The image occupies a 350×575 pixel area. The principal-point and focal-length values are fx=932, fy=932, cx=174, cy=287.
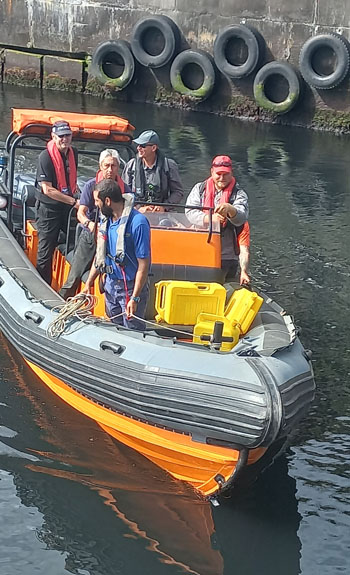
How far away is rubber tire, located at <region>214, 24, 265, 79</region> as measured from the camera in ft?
58.6

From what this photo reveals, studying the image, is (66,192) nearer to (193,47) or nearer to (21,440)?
(21,440)

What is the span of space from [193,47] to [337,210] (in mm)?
7741

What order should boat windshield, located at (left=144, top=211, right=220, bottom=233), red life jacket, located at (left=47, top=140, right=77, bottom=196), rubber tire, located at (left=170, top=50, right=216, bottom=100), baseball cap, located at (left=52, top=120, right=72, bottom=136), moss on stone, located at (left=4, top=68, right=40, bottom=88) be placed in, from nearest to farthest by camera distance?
boat windshield, located at (left=144, top=211, right=220, bottom=233) → baseball cap, located at (left=52, top=120, right=72, bottom=136) → red life jacket, located at (left=47, top=140, right=77, bottom=196) → rubber tire, located at (left=170, top=50, right=216, bottom=100) → moss on stone, located at (left=4, top=68, right=40, bottom=88)

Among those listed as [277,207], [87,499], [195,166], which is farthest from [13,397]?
[195,166]

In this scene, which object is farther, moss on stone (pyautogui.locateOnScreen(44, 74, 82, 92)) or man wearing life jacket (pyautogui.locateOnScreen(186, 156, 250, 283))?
moss on stone (pyautogui.locateOnScreen(44, 74, 82, 92))

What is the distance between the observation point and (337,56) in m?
17.2

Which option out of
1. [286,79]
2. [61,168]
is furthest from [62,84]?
[61,168]

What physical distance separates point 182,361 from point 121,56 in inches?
581

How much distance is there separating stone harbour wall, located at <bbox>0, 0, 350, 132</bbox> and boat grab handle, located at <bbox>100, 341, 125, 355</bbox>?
12.7 metres

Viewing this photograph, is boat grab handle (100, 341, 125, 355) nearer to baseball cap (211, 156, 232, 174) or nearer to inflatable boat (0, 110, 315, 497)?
inflatable boat (0, 110, 315, 497)

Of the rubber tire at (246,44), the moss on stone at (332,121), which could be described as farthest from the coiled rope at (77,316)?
the rubber tire at (246,44)

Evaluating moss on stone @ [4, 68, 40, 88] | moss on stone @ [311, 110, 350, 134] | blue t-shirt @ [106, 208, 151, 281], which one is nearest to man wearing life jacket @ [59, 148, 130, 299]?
blue t-shirt @ [106, 208, 151, 281]

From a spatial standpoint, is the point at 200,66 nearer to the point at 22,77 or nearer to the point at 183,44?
Result: the point at 183,44

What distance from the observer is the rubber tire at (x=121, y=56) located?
19094 millimetres
